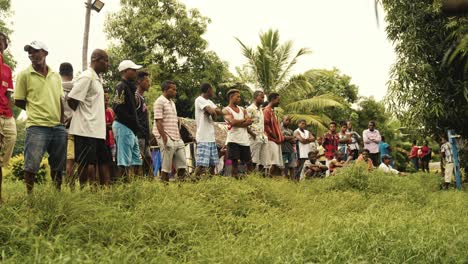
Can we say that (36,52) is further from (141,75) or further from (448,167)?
(448,167)

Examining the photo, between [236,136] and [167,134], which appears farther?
[236,136]

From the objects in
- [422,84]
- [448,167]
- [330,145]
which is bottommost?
[448,167]

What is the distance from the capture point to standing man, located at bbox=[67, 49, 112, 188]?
447 cm

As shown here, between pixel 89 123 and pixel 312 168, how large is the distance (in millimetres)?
7187

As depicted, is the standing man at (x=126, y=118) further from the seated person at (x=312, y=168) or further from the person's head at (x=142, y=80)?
the seated person at (x=312, y=168)

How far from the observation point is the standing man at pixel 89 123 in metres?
4.47

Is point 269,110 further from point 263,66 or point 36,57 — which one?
point 263,66

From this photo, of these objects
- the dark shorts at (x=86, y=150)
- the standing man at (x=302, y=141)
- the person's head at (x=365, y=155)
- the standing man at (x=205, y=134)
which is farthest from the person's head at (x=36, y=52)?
the person's head at (x=365, y=155)

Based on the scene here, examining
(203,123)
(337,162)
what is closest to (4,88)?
(203,123)

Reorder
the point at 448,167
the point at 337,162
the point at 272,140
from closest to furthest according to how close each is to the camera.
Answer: the point at 272,140 < the point at 448,167 < the point at 337,162

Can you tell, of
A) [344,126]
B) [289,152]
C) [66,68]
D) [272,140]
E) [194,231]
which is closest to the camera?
[194,231]

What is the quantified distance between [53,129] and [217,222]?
5.49ft

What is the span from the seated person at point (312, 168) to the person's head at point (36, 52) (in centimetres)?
744

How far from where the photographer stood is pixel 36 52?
4.29m
